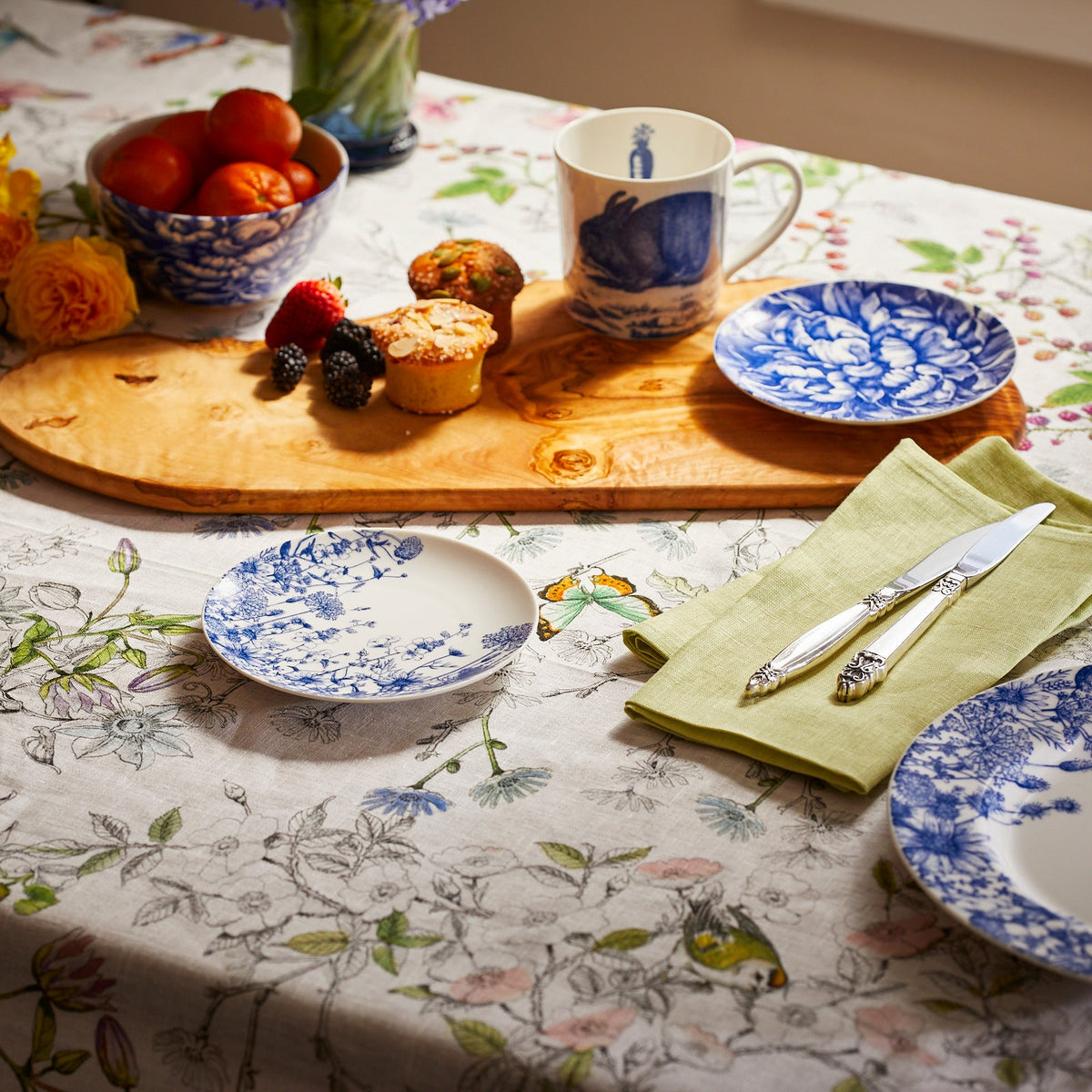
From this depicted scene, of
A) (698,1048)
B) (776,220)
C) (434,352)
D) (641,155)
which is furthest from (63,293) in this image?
(698,1048)

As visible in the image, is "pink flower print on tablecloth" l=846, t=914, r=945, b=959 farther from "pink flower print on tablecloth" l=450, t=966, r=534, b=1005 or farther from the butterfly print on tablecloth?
the butterfly print on tablecloth

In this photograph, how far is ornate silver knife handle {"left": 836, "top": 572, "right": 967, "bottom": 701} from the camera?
81 cm

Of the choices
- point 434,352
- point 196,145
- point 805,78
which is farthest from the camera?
point 805,78

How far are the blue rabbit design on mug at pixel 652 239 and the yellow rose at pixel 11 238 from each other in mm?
607

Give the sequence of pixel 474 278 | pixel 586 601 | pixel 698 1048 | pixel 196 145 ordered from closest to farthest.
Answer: pixel 698 1048 → pixel 586 601 → pixel 474 278 → pixel 196 145

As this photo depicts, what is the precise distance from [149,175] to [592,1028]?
1036 mm

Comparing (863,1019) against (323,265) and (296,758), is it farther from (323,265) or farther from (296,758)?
(323,265)

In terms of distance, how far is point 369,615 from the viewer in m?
0.91

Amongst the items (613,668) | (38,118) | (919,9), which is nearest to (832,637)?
(613,668)

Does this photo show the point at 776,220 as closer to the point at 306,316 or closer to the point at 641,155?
the point at 641,155

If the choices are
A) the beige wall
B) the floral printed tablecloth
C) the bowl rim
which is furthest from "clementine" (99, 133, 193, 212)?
the beige wall

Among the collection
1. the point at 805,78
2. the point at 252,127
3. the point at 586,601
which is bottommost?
the point at 805,78

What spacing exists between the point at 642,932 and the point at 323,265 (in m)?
1.02

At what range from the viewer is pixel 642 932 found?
2.22ft
